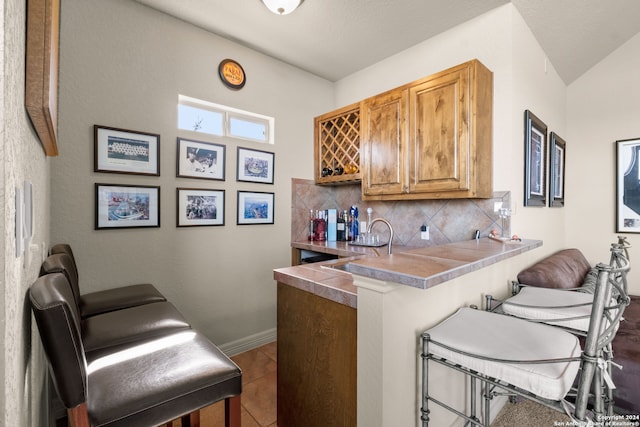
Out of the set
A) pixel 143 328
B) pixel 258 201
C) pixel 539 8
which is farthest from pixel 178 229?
pixel 539 8

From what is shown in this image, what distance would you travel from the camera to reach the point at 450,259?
122cm

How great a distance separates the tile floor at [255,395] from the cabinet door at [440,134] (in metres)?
1.88

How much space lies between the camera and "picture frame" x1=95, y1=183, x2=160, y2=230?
1940mm

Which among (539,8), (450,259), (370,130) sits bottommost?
(450,259)

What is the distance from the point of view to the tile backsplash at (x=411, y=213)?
87.4 inches

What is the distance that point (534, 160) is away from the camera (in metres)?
2.34

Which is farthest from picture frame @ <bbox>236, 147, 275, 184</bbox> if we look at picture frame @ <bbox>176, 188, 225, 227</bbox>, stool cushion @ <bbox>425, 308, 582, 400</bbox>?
stool cushion @ <bbox>425, 308, 582, 400</bbox>

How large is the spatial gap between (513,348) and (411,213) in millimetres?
1824

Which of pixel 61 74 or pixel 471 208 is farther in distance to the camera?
pixel 471 208

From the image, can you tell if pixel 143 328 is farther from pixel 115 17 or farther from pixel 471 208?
pixel 471 208

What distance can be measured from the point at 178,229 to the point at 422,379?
6.55ft

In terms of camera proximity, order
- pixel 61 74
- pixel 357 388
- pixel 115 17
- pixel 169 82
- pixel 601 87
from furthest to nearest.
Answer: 1. pixel 601 87
2. pixel 169 82
3. pixel 115 17
4. pixel 61 74
5. pixel 357 388

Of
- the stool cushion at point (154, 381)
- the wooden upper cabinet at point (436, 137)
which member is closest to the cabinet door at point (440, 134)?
the wooden upper cabinet at point (436, 137)

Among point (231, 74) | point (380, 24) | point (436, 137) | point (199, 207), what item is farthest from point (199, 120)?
point (436, 137)
